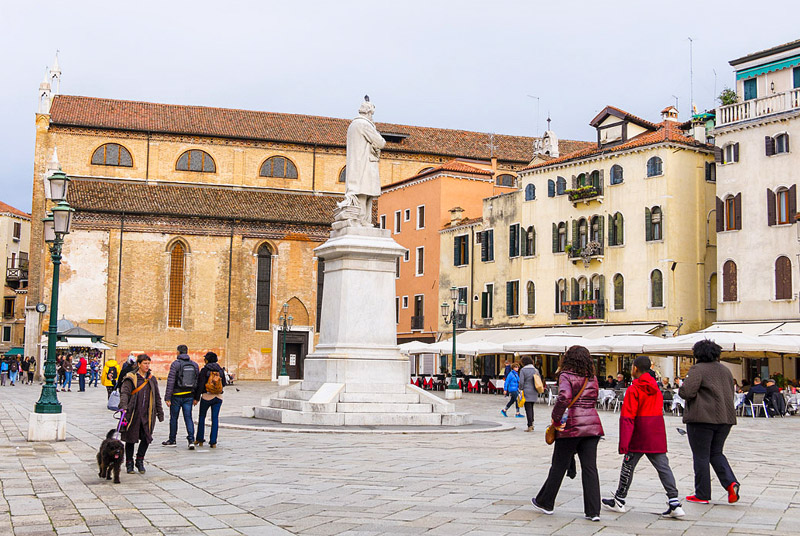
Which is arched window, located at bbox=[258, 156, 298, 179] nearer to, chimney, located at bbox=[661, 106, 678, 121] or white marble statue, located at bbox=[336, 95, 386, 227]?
chimney, located at bbox=[661, 106, 678, 121]

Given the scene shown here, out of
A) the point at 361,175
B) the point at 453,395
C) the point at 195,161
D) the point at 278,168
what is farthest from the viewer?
the point at 278,168

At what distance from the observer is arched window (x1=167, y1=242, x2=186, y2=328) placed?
57125 millimetres

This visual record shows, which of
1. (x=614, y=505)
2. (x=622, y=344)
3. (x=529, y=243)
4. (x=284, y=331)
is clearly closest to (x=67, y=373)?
(x=284, y=331)

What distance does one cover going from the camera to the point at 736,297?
35.3m

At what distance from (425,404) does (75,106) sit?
159 feet

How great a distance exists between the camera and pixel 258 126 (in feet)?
210

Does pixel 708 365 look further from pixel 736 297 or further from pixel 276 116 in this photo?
pixel 276 116

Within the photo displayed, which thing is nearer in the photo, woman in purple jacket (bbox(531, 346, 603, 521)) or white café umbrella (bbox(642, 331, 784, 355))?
woman in purple jacket (bbox(531, 346, 603, 521))

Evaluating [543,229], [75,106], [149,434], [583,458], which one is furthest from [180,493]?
[75,106]

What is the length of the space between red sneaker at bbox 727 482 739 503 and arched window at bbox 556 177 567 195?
33.5m

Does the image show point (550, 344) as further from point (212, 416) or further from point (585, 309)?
point (212, 416)

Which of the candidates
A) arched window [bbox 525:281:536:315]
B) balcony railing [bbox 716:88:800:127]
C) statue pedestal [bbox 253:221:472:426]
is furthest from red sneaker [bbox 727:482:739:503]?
arched window [bbox 525:281:536:315]

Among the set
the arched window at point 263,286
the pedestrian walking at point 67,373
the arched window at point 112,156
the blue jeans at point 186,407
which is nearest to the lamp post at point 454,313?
the arched window at point 263,286

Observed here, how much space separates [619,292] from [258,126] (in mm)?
32400
